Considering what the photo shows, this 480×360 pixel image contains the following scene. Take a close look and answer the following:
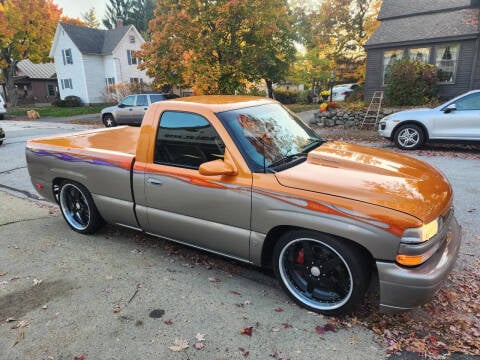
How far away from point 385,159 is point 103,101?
36.5 meters

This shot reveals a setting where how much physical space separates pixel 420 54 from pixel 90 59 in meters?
31.2

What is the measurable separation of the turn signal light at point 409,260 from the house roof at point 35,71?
5003cm

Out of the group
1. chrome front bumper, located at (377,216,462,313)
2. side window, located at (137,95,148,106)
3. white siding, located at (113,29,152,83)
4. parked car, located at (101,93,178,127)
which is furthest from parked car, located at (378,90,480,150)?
white siding, located at (113,29,152,83)

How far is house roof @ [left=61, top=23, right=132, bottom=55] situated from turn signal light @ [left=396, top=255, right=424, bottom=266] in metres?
38.7

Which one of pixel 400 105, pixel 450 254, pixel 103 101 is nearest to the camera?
pixel 450 254

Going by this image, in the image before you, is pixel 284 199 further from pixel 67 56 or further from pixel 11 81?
pixel 11 81

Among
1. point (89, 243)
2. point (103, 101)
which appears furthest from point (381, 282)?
point (103, 101)

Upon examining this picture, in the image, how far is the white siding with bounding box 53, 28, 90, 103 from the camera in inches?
1393

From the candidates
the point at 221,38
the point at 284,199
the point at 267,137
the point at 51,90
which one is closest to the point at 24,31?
the point at 51,90

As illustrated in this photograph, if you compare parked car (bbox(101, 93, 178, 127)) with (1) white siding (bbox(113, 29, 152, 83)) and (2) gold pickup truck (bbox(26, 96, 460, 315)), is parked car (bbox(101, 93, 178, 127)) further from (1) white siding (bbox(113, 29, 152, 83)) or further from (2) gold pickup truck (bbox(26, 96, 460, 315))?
(1) white siding (bbox(113, 29, 152, 83))

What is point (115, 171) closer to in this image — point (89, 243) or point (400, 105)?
point (89, 243)

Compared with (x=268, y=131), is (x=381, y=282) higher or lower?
lower

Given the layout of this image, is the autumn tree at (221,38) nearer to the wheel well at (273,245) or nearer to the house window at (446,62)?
the house window at (446,62)

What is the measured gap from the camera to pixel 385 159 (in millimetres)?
3496
